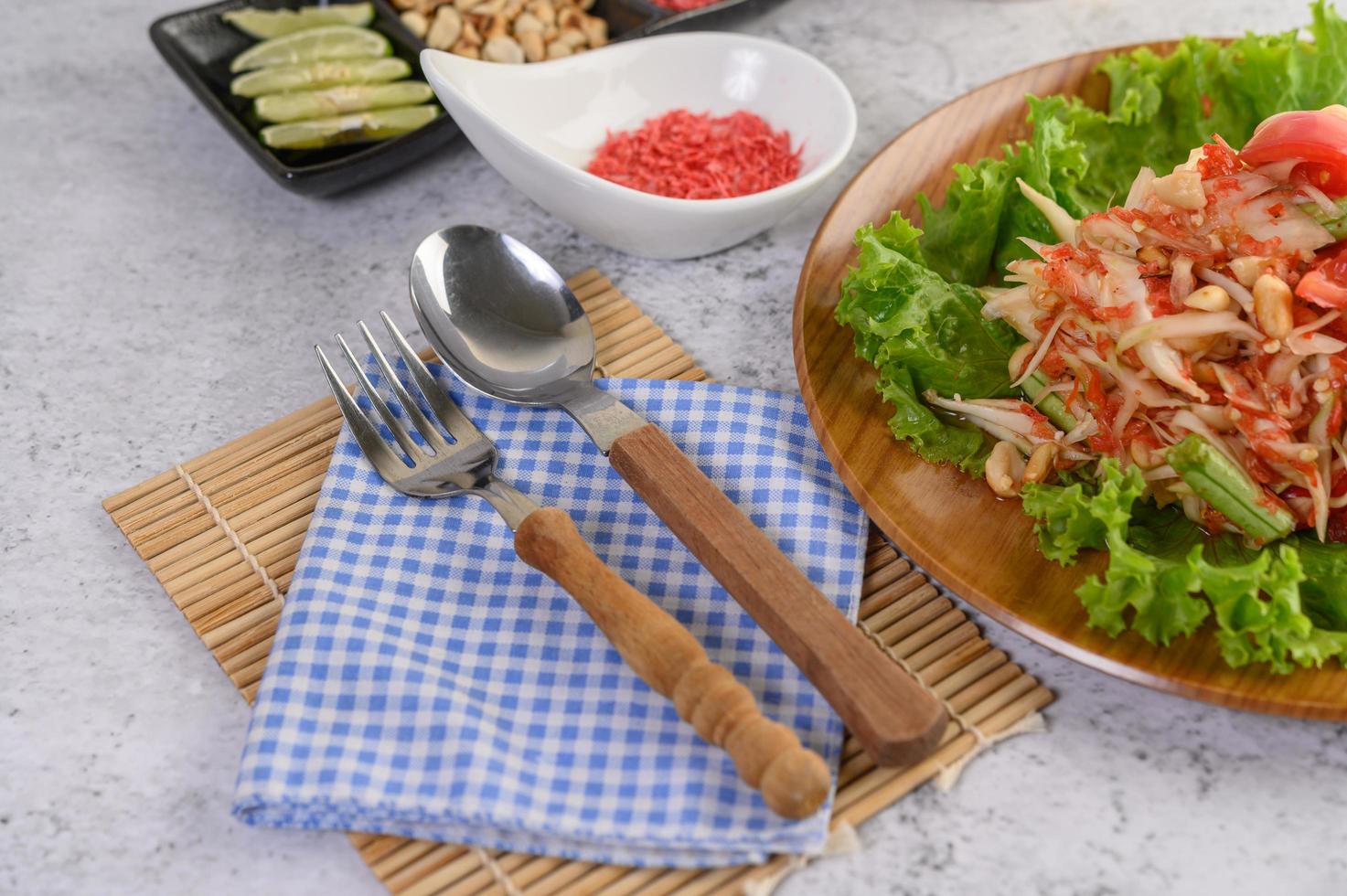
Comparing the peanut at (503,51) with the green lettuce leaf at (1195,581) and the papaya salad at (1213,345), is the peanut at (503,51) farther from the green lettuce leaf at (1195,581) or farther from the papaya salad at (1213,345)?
the green lettuce leaf at (1195,581)

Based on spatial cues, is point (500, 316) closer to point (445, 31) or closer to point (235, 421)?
point (235, 421)

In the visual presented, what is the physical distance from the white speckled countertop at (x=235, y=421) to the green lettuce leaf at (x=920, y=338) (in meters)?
0.30

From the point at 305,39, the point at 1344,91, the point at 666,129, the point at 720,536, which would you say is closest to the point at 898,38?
the point at 666,129

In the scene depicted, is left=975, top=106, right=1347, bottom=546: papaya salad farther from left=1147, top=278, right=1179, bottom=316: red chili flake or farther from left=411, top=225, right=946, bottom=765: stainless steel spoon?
left=411, top=225, right=946, bottom=765: stainless steel spoon

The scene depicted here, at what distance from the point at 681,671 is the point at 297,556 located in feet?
2.57

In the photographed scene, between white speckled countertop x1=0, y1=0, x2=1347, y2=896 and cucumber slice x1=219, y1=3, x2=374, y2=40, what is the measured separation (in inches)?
10.8

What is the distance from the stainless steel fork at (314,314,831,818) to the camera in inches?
61.4

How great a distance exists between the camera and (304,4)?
126 inches

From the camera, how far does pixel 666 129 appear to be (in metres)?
2.78

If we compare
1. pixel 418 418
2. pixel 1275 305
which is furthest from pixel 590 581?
pixel 1275 305

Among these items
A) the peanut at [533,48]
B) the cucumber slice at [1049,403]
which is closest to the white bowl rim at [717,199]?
the peanut at [533,48]

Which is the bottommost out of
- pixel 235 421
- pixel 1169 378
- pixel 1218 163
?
pixel 235 421

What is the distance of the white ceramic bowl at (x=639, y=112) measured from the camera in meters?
2.44

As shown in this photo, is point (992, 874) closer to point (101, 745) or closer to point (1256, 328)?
point (1256, 328)
